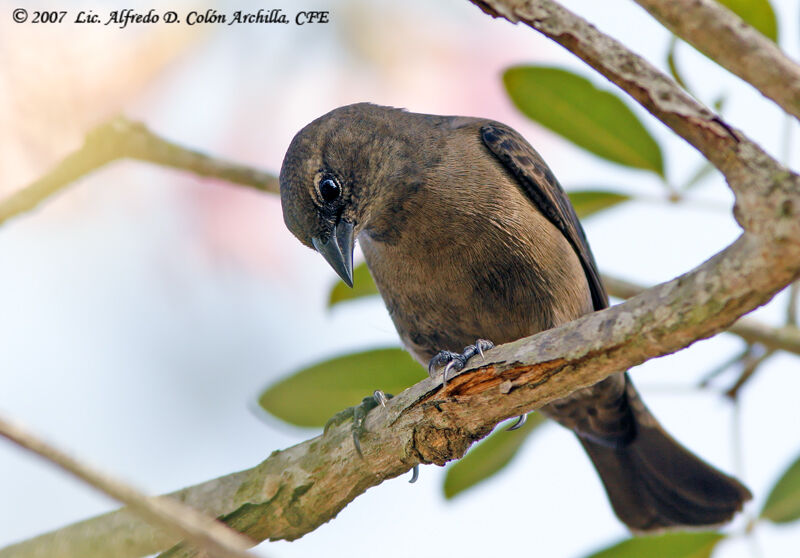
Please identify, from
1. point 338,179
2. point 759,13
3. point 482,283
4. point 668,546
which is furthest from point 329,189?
point 668,546

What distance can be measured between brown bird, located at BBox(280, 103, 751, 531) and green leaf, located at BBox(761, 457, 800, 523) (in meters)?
0.77

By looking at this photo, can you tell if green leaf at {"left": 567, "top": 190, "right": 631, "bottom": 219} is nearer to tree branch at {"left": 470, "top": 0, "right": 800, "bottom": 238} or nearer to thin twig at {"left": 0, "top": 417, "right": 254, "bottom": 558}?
tree branch at {"left": 470, "top": 0, "right": 800, "bottom": 238}

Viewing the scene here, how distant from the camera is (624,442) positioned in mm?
4383

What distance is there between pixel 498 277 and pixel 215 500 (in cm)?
140

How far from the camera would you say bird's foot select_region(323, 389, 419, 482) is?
2932 mm

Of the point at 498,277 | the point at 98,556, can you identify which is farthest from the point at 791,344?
the point at 98,556

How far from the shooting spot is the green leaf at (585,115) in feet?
12.9

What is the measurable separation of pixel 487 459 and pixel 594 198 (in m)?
1.36

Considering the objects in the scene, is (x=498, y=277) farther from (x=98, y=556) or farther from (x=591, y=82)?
(x=98, y=556)

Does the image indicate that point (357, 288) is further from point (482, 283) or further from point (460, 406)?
point (460, 406)

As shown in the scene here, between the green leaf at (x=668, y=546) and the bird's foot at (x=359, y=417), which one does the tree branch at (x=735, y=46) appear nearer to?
the bird's foot at (x=359, y=417)

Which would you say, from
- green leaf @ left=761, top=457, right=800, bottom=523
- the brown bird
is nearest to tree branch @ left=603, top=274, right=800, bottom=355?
the brown bird

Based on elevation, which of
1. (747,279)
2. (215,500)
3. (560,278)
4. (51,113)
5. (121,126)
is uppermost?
(51,113)

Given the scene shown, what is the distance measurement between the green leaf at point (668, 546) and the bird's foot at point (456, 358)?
1263 millimetres
